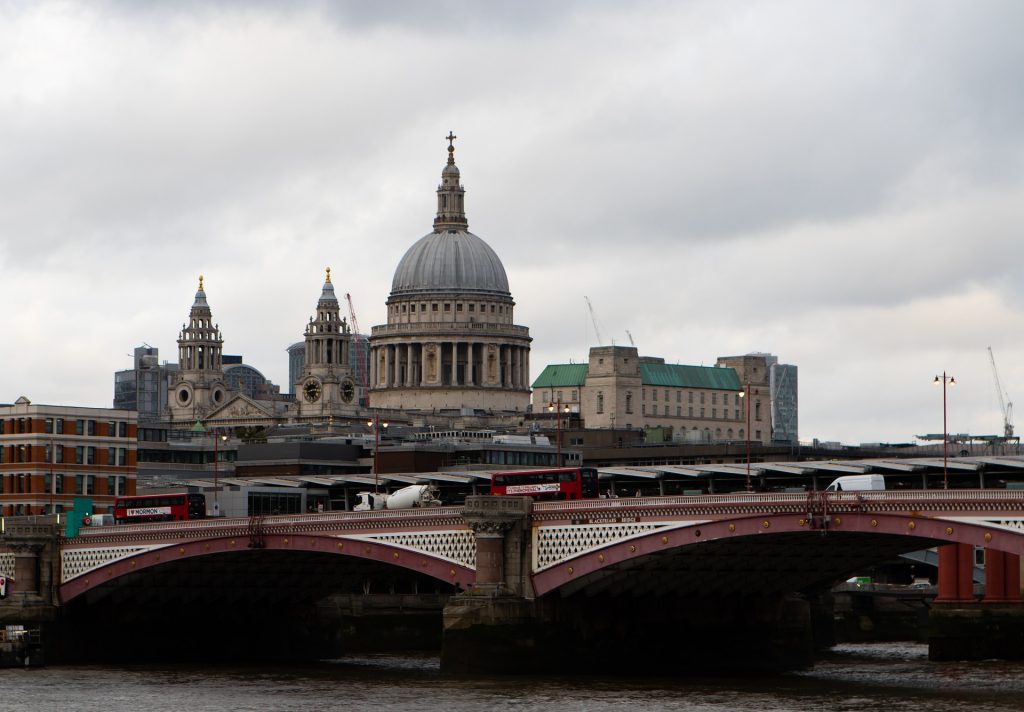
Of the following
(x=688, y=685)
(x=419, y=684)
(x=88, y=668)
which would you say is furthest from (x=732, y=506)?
(x=88, y=668)

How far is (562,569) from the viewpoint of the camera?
98.2m

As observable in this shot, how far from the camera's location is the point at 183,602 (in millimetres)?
120000

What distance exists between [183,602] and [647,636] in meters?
24.5

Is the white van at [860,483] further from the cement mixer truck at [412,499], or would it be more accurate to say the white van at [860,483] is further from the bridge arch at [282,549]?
the cement mixer truck at [412,499]

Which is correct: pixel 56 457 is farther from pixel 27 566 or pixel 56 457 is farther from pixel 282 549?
pixel 282 549

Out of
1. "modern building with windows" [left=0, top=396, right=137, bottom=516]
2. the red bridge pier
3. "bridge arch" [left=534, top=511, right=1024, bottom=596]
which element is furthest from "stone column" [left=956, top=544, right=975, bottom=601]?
"modern building with windows" [left=0, top=396, right=137, bottom=516]

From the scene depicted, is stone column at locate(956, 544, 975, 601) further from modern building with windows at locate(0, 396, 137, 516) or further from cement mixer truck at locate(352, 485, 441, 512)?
modern building with windows at locate(0, 396, 137, 516)

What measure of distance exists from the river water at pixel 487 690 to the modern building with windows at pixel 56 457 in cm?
3423

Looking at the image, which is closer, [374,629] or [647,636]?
[647,636]

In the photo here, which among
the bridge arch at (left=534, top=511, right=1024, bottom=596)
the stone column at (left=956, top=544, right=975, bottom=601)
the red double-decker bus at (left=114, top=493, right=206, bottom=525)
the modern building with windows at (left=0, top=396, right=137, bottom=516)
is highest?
the modern building with windows at (left=0, top=396, right=137, bottom=516)

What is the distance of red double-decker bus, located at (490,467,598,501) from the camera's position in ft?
355

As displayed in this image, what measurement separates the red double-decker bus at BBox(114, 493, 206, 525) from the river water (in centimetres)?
1402

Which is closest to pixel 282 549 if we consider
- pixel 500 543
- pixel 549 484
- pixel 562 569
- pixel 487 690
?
pixel 549 484

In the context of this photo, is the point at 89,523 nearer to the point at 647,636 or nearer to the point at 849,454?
the point at 647,636
